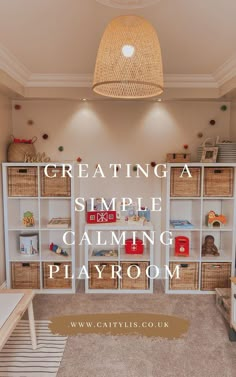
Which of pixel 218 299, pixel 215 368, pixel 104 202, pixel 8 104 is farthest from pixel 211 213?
pixel 8 104

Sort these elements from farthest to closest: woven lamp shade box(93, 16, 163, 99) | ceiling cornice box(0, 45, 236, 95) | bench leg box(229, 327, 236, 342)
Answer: ceiling cornice box(0, 45, 236, 95) < bench leg box(229, 327, 236, 342) < woven lamp shade box(93, 16, 163, 99)

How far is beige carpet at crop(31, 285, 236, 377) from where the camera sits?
2.27 metres

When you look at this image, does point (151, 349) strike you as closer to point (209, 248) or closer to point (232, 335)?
point (232, 335)

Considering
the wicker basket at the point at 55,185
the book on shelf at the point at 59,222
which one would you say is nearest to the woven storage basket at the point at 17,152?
the wicker basket at the point at 55,185

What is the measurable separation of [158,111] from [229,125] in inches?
33.8

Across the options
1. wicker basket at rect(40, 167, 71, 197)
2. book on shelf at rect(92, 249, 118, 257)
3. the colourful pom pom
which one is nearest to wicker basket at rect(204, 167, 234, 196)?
the colourful pom pom

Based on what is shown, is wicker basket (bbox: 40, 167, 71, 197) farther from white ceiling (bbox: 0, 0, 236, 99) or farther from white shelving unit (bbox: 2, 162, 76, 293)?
white ceiling (bbox: 0, 0, 236, 99)

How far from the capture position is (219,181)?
136 inches

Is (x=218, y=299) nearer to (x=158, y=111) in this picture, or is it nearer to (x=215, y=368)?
(x=215, y=368)

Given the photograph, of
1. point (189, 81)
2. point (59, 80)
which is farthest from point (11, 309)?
point (189, 81)

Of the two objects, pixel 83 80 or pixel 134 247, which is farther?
pixel 134 247

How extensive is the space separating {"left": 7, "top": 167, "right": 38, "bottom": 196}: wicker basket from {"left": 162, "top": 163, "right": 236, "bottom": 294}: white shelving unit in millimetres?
1450

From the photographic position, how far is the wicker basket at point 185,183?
3.46 m

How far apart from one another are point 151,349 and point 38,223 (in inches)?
73.3
